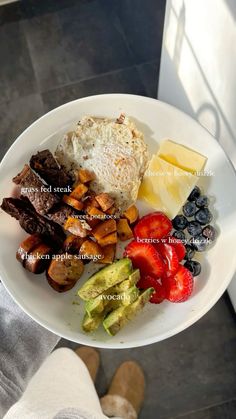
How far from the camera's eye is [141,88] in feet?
7.16

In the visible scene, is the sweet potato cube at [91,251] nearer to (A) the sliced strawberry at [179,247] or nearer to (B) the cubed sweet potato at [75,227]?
(B) the cubed sweet potato at [75,227]

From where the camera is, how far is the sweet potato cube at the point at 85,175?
1428 mm

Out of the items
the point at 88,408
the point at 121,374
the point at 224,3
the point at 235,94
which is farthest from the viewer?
the point at 121,374

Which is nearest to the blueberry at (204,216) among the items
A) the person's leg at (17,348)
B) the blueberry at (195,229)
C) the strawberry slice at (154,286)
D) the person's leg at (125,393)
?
the blueberry at (195,229)

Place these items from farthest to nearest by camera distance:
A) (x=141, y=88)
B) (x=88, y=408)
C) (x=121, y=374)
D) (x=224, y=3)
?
(x=141, y=88) → (x=121, y=374) → (x=88, y=408) → (x=224, y=3)

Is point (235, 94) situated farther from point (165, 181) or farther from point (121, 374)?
point (121, 374)

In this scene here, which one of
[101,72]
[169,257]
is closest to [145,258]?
[169,257]

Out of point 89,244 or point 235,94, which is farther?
point 89,244

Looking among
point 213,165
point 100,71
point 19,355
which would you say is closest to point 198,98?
point 213,165

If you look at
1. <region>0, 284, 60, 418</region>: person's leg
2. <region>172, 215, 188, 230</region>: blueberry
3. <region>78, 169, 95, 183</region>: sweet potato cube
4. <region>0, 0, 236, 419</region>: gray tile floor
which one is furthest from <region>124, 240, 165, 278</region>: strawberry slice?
<region>0, 0, 236, 419</region>: gray tile floor

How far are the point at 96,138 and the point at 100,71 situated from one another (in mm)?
848

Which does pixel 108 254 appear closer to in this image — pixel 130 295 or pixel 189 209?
pixel 130 295

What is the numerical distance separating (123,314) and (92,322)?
0.10m

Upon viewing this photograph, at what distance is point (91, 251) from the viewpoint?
1370mm
